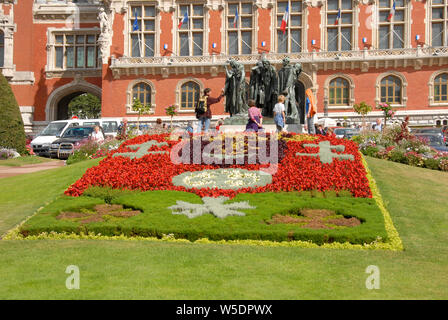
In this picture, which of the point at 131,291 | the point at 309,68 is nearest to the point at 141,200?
the point at 131,291

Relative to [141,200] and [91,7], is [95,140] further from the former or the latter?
[91,7]

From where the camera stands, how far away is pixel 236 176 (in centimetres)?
1332

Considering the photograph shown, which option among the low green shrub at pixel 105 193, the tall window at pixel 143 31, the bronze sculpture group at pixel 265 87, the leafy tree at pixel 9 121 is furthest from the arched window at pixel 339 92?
the low green shrub at pixel 105 193

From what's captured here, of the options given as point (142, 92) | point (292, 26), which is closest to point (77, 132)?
point (142, 92)

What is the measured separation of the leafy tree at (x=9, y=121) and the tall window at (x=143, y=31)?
1651 cm

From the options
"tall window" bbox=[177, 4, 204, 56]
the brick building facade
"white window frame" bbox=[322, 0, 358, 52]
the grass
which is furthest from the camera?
"tall window" bbox=[177, 4, 204, 56]

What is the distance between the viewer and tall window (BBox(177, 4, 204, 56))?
39.7 metres

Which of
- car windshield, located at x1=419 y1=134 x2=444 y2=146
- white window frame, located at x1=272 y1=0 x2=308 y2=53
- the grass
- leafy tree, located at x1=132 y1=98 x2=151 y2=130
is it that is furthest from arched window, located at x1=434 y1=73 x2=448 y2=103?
the grass

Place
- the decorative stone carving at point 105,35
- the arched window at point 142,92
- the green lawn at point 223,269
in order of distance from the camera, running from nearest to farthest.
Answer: the green lawn at point 223,269, the decorative stone carving at point 105,35, the arched window at point 142,92

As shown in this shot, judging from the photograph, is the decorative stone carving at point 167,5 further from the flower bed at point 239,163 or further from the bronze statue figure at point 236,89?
the flower bed at point 239,163

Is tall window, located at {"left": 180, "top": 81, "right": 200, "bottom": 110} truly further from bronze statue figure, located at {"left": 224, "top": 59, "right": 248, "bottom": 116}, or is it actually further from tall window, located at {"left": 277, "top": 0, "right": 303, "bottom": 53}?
bronze statue figure, located at {"left": 224, "top": 59, "right": 248, "bottom": 116}

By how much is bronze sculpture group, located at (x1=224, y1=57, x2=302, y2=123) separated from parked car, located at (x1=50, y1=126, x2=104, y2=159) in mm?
8157

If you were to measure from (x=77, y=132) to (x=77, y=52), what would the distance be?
18613mm

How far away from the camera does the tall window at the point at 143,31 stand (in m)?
40.0
